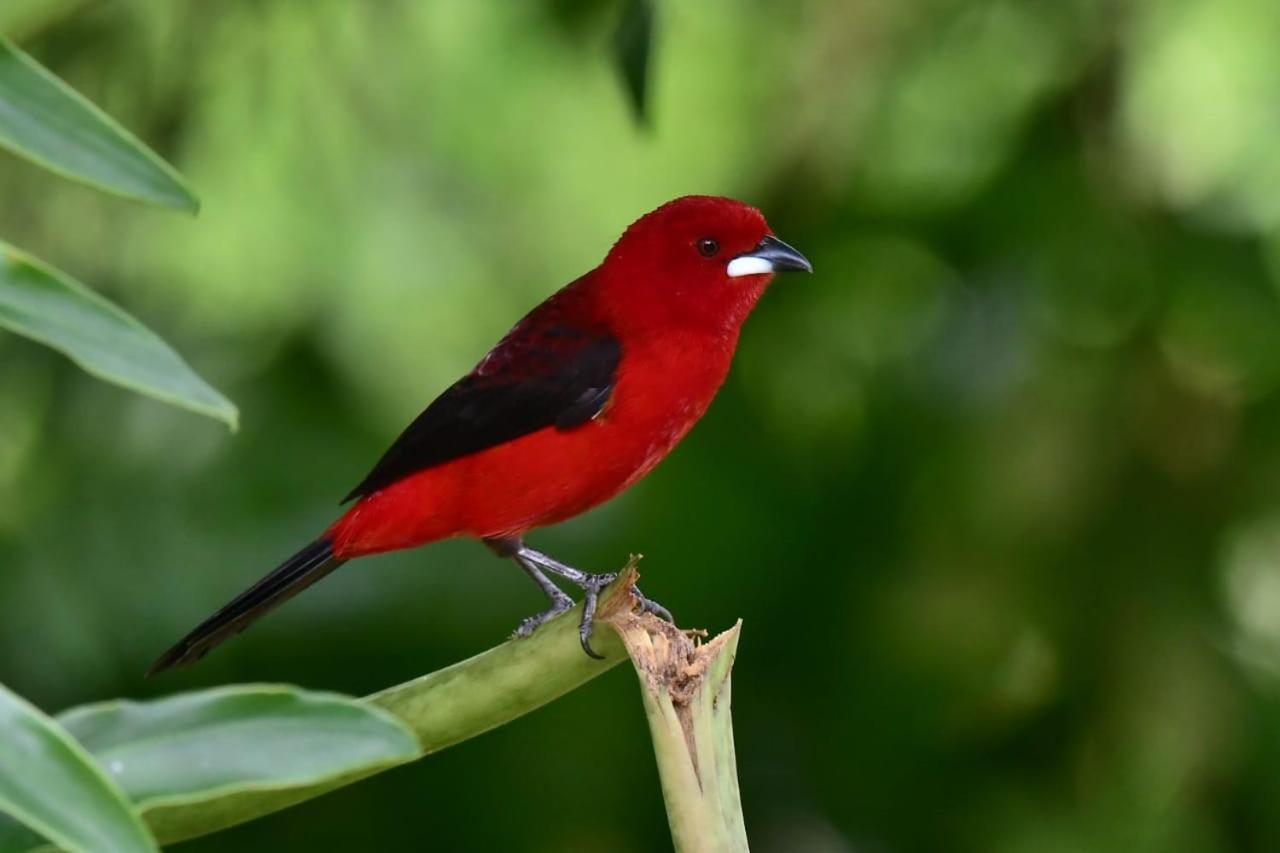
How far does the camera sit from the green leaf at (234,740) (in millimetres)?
1136

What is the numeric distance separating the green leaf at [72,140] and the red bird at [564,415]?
1.21m

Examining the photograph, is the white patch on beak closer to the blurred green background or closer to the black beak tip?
the black beak tip

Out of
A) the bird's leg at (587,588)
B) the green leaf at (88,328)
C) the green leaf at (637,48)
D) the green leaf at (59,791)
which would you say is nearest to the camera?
the green leaf at (59,791)

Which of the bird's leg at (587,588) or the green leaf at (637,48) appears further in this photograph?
the green leaf at (637,48)

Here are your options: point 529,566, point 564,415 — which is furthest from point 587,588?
point 529,566

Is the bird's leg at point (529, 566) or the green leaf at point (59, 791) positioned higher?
the green leaf at point (59, 791)

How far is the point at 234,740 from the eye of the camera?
117cm

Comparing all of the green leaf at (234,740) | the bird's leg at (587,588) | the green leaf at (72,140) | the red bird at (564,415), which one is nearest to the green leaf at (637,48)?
the red bird at (564,415)

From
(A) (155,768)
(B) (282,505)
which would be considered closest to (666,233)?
(B) (282,505)

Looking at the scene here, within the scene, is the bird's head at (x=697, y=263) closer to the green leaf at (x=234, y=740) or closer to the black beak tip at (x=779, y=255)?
the black beak tip at (x=779, y=255)

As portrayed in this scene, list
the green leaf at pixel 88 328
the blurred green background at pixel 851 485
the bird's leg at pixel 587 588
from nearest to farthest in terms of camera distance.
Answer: the green leaf at pixel 88 328
the bird's leg at pixel 587 588
the blurred green background at pixel 851 485

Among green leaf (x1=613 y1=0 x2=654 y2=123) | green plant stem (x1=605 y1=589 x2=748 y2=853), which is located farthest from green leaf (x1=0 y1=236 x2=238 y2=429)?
green leaf (x1=613 y1=0 x2=654 y2=123)

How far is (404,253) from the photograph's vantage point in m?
4.54

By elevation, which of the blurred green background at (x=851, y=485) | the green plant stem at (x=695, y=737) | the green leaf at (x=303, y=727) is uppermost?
the green leaf at (x=303, y=727)
